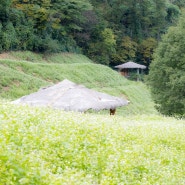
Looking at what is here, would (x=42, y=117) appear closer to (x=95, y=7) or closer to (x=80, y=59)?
(x=80, y=59)

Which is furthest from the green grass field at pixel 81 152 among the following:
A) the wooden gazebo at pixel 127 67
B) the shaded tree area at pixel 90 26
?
the wooden gazebo at pixel 127 67

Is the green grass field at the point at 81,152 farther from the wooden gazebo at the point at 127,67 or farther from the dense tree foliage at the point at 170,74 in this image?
the wooden gazebo at the point at 127,67

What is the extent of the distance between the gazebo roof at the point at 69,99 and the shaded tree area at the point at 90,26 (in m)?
16.0

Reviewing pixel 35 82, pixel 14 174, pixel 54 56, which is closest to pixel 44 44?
pixel 54 56

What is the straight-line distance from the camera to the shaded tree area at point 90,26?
1403 inches

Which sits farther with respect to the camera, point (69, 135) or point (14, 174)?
point (69, 135)

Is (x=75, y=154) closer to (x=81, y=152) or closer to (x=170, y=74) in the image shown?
(x=81, y=152)

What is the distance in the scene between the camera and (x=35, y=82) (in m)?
27.4

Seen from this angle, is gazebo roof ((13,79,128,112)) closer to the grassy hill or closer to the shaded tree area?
the grassy hill

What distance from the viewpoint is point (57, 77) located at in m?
31.1

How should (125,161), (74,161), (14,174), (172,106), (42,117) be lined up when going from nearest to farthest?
1. (14,174)
2. (74,161)
3. (125,161)
4. (42,117)
5. (172,106)

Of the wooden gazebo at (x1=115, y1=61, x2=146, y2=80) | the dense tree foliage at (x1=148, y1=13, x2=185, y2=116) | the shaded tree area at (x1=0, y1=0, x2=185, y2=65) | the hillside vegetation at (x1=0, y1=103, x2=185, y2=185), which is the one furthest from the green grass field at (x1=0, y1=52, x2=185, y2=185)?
the wooden gazebo at (x1=115, y1=61, x2=146, y2=80)

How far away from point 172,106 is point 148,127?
1184 cm

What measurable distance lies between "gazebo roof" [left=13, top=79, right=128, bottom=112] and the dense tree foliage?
7896mm
